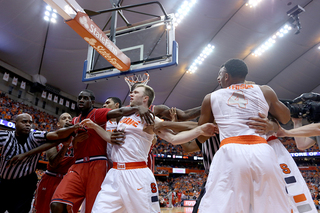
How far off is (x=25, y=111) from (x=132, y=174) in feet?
69.9

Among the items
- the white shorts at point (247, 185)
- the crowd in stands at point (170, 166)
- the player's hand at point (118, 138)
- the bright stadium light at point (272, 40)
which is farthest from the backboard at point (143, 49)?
the bright stadium light at point (272, 40)

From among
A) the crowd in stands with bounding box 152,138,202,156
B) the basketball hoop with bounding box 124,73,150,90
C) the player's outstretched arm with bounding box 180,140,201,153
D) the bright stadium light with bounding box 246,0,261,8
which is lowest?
the player's outstretched arm with bounding box 180,140,201,153

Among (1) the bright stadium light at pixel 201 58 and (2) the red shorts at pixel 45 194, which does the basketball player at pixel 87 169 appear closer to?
(2) the red shorts at pixel 45 194

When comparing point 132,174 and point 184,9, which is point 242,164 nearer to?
point 132,174

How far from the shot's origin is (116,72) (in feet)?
20.7

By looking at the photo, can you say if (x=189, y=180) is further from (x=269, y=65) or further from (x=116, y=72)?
(x=116, y=72)

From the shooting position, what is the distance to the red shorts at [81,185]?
2881 mm

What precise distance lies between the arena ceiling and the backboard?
5641mm

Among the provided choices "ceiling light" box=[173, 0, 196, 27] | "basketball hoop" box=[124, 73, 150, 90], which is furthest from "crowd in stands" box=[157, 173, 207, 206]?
"basketball hoop" box=[124, 73, 150, 90]

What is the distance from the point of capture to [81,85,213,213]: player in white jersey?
8.41 ft

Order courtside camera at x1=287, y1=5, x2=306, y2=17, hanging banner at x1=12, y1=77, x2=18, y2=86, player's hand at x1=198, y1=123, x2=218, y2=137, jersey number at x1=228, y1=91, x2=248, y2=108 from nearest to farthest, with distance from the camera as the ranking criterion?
jersey number at x1=228, y1=91, x2=248, y2=108
player's hand at x1=198, y1=123, x2=218, y2=137
courtside camera at x1=287, y1=5, x2=306, y2=17
hanging banner at x1=12, y1=77, x2=18, y2=86

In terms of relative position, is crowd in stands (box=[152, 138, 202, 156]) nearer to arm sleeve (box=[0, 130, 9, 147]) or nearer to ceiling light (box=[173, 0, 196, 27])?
ceiling light (box=[173, 0, 196, 27])

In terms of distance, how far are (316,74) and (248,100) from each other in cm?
2357

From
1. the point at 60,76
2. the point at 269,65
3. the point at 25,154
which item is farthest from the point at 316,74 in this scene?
the point at 25,154
